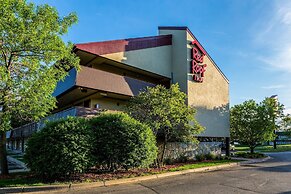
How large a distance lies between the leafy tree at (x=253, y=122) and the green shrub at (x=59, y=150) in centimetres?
1842

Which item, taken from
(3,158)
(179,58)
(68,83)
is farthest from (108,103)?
(3,158)

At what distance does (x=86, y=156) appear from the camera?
32.3ft

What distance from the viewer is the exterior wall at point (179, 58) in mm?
20913

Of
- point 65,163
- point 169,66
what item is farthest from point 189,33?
point 65,163

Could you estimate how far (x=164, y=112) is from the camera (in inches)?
561

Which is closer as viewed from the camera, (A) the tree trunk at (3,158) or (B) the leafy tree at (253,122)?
(A) the tree trunk at (3,158)

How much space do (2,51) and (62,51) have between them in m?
2.45

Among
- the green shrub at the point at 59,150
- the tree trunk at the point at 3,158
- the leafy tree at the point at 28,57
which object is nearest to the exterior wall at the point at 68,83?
the leafy tree at the point at 28,57

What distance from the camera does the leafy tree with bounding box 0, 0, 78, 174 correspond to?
966 cm

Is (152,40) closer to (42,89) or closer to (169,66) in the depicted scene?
(169,66)

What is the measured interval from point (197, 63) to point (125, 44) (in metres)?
6.84

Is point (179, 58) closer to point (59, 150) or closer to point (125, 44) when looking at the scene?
point (125, 44)

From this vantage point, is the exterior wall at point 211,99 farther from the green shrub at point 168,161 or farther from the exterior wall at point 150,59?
the green shrub at point 168,161

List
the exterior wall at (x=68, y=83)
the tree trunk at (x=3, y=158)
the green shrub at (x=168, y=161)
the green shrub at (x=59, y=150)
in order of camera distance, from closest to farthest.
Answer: the green shrub at (x=59, y=150), the tree trunk at (x=3, y=158), the exterior wall at (x=68, y=83), the green shrub at (x=168, y=161)
